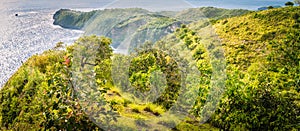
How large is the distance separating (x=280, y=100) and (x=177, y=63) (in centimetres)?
259

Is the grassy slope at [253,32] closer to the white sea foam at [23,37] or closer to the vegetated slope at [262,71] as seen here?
the vegetated slope at [262,71]

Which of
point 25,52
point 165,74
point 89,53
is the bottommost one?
point 25,52

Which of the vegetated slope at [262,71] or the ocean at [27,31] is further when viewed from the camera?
the ocean at [27,31]

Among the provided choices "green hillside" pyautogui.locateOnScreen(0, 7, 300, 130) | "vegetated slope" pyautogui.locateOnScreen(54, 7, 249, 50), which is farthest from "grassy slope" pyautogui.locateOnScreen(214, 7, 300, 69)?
"green hillside" pyautogui.locateOnScreen(0, 7, 300, 130)

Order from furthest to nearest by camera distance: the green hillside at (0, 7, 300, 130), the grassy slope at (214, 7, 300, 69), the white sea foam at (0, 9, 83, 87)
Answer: the white sea foam at (0, 9, 83, 87) → the grassy slope at (214, 7, 300, 69) → the green hillside at (0, 7, 300, 130)

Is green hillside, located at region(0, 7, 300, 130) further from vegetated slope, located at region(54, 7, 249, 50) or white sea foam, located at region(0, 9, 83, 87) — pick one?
white sea foam, located at region(0, 9, 83, 87)

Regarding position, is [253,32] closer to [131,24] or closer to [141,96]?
[131,24]

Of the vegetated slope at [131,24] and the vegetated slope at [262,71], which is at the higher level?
the vegetated slope at [131,24]

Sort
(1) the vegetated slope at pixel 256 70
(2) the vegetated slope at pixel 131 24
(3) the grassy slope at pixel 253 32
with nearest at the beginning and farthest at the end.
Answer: (1) the vegetated slope at pixel 256 70, (2) the vegetated slope at pixel 131 24, (3) the grassy slope at pixel 253 32

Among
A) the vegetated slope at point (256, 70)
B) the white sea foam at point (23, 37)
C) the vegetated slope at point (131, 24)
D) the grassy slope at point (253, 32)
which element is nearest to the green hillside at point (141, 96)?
the vegetated slope at point (256, 70)

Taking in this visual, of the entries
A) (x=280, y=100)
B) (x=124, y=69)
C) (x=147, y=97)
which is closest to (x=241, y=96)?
(x=280, y=100)

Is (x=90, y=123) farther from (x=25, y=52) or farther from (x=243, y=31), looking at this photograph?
(x=243, y=31)

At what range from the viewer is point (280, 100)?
6867 mm

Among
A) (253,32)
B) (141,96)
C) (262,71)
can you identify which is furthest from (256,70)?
(141,96)
